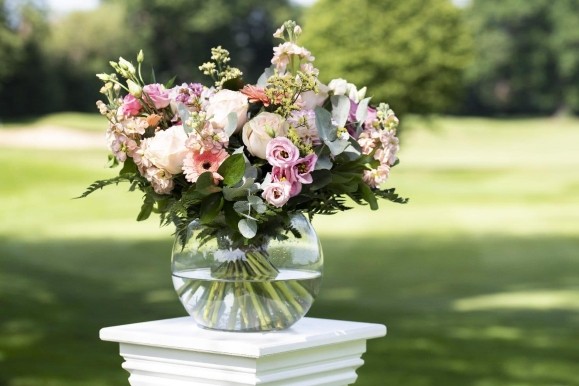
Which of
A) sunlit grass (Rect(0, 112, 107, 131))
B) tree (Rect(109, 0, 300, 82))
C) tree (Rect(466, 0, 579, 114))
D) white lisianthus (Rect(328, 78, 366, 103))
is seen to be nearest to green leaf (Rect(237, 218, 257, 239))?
white lisianthus (Rect(328, 78, 366, 103))

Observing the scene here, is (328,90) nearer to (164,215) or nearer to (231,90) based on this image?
(231,90)

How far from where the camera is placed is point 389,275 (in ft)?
48.5

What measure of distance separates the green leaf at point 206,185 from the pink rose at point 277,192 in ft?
0.41

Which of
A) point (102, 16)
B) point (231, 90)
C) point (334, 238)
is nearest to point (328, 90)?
point (231, 90)

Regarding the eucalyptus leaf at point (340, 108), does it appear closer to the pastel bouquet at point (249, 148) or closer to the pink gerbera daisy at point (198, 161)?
the pastel bouquet at point (249, 148)

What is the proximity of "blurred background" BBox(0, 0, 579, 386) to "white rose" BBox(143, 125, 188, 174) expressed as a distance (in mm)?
5716

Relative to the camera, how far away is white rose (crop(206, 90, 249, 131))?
2.86m

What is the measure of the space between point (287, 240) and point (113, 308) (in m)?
9.11

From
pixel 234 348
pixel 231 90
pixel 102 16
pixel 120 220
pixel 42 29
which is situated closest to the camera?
pixel 234 348

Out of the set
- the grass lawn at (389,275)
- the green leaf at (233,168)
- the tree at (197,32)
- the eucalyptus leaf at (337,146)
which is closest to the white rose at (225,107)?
the green leaf at (233,168)

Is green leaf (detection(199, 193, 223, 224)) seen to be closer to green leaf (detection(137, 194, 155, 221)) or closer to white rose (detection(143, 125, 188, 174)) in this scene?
white rose (detection(143, 125, 188, 174))

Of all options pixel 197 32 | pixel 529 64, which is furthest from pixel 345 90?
pixel 529 64

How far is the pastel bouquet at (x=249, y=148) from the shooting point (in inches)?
111

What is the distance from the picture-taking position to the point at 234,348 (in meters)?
2.81
